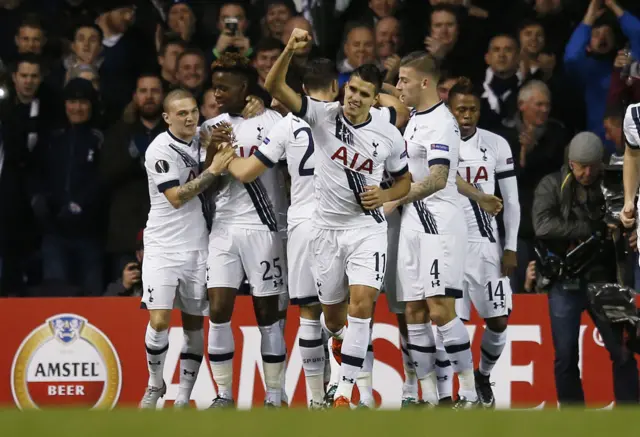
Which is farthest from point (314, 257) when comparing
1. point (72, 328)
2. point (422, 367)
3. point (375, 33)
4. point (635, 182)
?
point (375, 33)

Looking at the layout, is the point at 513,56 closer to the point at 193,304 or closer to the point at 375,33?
the point at 375,33

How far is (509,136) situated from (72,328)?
4242mm

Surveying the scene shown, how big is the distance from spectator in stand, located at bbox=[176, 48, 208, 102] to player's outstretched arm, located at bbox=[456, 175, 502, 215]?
3.23 meters

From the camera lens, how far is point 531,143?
12500mm

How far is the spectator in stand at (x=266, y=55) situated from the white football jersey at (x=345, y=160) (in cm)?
320

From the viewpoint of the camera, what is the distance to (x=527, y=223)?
12.3 meters

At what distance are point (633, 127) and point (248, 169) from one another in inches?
105

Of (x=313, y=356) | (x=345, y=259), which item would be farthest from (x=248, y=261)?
(x=345, y=259)

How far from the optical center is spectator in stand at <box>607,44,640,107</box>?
Answer: 1237cm

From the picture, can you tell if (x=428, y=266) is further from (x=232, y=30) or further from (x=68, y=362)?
(x=232, y=30)

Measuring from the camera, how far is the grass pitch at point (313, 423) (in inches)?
177

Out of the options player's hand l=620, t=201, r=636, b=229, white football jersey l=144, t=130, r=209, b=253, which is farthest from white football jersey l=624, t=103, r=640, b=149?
white football jersey l=144, t=130, r=209, b=253

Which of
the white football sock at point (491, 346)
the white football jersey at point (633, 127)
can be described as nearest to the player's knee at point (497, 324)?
the white football sock at point (491, 346)

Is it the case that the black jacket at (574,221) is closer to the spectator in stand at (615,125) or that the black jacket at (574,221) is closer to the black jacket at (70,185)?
the spectator in stand at (615,125)
